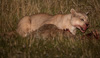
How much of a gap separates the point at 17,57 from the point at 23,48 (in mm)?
586

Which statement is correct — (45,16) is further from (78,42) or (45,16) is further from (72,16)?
(78,42)

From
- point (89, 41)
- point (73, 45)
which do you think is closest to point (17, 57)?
point (73, 45)

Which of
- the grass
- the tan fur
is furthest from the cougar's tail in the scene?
the grass

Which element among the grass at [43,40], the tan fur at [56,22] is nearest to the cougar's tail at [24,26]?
the tan fur at [56,22]

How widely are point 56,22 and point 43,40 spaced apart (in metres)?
1.28

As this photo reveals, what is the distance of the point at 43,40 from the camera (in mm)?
5422

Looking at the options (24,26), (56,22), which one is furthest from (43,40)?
(24,26)

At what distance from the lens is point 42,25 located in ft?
21.3

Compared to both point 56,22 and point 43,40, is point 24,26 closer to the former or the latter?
point 56,22

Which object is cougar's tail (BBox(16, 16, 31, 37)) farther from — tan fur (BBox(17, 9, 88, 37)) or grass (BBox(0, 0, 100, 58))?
grass (BBox(0, 0, 100, 58))

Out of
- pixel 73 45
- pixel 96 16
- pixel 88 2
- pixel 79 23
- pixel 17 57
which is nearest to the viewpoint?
pixel 17 57

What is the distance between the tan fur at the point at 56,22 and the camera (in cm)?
614

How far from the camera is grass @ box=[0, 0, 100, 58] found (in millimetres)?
4518

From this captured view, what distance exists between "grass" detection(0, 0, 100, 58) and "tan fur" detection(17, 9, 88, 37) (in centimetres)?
38
